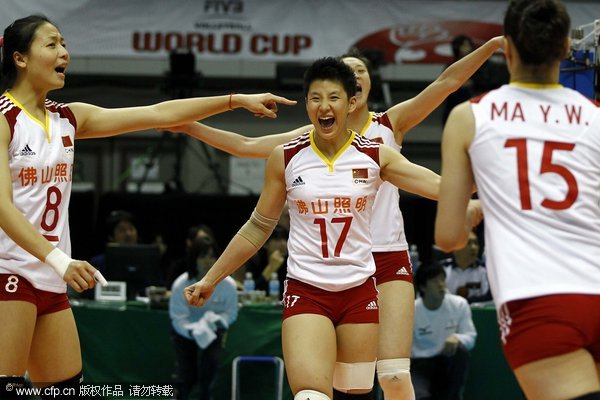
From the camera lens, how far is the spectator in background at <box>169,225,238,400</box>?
33.0ft

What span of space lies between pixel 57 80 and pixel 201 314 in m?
5.21

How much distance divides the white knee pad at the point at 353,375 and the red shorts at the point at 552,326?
1.75 meters

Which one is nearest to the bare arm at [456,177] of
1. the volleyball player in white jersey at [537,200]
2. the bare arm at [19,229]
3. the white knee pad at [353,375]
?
the volleyball player in white jersey at [537,200]

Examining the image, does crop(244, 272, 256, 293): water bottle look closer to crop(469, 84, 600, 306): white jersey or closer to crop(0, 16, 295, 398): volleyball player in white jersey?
crop(0, 16, 295, 398): volleyball player in white jersey

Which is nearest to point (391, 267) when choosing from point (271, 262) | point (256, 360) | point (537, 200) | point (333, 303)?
point (333, 303)

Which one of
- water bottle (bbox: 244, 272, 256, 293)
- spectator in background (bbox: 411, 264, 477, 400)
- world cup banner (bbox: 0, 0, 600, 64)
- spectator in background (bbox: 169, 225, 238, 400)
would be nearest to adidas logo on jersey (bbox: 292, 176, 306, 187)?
spectator in background (bbox: 169, 225, 238, 400)

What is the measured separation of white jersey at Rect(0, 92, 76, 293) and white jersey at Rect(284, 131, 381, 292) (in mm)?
1157

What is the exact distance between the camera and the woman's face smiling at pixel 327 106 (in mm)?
5238

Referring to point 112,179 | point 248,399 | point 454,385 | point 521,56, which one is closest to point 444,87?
point 521,56

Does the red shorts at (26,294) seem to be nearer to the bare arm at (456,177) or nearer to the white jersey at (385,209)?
the white jersey at (385,209)

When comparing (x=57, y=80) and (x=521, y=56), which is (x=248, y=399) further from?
(x=521, y=56)

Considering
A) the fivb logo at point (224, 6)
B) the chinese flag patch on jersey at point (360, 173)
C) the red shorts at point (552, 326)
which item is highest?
the fivb logo at point (224, 6)

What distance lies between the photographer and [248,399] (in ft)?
34.3

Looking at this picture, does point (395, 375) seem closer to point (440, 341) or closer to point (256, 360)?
point (440, 341)
